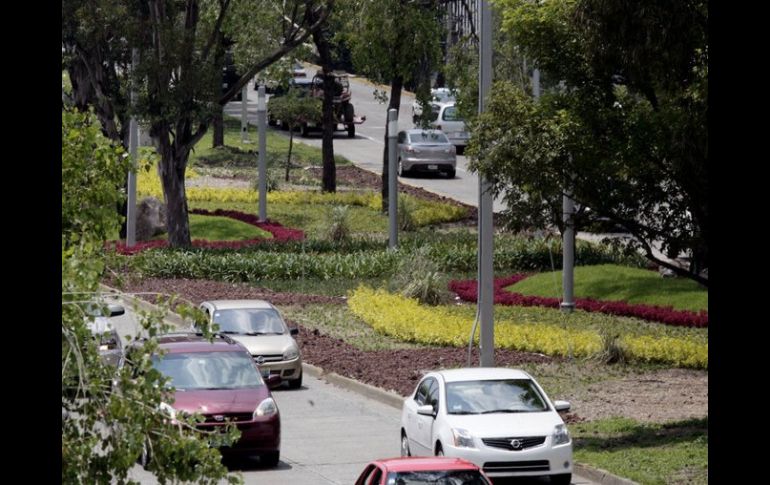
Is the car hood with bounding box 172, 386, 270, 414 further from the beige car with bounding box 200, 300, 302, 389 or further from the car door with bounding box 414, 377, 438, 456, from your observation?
the beige car with bounding box 200, 300, 302, 389

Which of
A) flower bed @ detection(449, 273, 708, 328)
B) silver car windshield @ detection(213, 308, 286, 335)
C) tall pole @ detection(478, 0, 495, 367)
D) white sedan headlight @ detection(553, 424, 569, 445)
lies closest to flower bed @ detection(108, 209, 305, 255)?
flower bed @ detection(449, 273, 708, 328)

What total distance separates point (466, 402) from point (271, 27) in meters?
28.4

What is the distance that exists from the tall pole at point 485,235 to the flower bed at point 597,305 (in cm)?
835

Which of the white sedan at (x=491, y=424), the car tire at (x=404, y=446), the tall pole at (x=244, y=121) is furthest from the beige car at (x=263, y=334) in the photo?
the tall pole at (x=244, y=121)

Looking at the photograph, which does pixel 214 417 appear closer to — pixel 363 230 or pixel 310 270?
pixel 310 270

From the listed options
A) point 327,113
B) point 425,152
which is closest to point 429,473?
point 327,113

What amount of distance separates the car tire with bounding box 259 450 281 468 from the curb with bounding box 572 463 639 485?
374cm

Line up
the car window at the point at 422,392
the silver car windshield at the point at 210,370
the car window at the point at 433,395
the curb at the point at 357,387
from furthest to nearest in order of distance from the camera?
the curb at the point at 357,387
the silver car windshield at the point at 210,370
the car window at the point at 422,392
the car window at the point at 433,395

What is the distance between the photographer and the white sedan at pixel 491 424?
15.8m

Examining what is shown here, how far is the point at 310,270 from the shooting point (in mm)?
36594

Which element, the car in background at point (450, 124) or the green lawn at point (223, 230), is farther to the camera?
the car in background at point (450, 124)

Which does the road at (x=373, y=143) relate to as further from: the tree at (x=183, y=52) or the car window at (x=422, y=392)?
the car window at (x=422, y=392)

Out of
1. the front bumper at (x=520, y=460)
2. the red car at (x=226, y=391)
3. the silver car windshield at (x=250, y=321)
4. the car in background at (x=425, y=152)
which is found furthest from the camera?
the car in background at (x=425, y=152)
